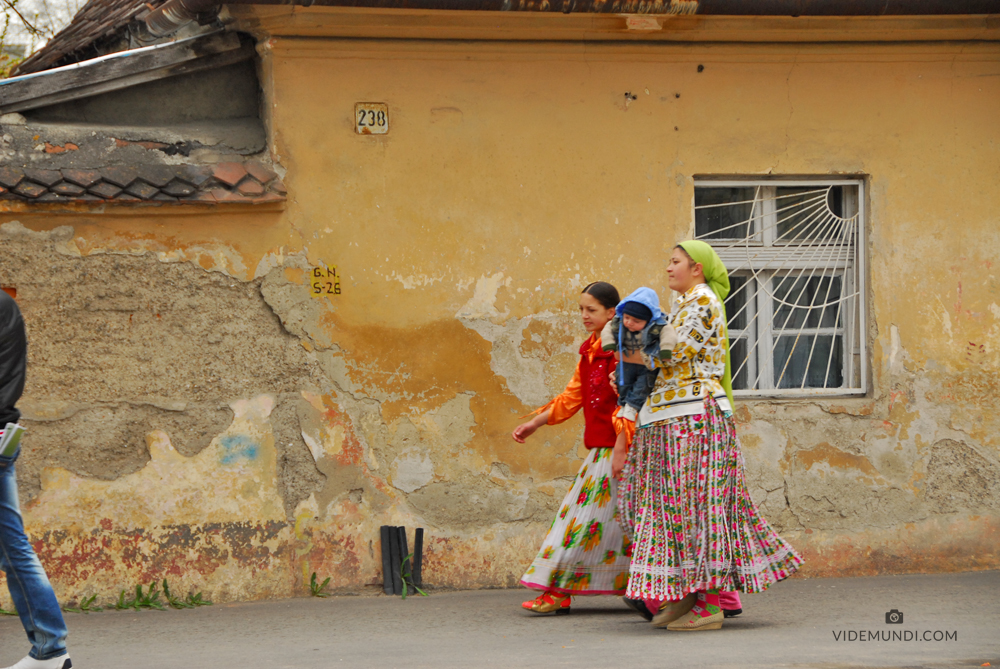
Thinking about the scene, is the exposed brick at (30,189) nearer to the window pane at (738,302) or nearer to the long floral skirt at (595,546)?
the long floral skirt at (595,546)

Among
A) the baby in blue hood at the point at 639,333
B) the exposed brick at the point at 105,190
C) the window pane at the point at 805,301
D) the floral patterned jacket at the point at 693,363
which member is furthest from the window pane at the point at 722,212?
the exposed brick at the point at 105,190

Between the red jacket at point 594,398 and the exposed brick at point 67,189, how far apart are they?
8.10 ft

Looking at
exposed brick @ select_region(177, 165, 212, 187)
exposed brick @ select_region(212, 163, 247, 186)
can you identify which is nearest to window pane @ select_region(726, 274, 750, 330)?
exposed brick @ select_region(212, 163, 247, 186)

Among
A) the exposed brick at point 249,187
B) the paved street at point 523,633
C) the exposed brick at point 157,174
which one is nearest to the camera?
the paved street at point 523,633

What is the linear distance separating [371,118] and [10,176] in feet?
5.85

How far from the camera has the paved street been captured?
4.02m

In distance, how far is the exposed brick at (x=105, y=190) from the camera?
4930 mm

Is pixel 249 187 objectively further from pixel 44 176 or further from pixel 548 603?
pixel 548 603

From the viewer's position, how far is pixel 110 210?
5074mm

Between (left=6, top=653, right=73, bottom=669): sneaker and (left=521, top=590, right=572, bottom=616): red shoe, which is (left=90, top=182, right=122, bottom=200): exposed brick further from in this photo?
(left=521, top=590, right=572, bottom=616): red shoe

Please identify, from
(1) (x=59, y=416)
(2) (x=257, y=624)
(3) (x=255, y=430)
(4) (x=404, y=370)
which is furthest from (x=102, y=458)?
(4) (x=404, y=370)

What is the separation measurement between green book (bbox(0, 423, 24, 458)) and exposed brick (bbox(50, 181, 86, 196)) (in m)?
1.65

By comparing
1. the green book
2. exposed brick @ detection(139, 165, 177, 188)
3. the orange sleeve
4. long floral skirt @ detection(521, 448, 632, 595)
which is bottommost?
long floral skirt @ detection(521, 448, 632, 595)

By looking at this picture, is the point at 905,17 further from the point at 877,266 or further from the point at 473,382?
the point at 473,382
